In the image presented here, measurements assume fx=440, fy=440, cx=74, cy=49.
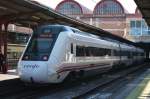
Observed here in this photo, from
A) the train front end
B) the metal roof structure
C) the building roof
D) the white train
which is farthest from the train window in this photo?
the building roof

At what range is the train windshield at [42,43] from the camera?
18516 mm

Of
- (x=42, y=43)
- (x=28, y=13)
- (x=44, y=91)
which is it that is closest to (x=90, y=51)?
(x=28, y=13)

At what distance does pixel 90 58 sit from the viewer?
24.3 meters

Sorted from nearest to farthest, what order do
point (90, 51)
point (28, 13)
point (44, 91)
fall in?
point (44, 91) < point (90, 51) < point (28, 13)

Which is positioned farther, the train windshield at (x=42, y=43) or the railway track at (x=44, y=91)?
the train windshield at (x=42, y=43)

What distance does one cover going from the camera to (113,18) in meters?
92.9

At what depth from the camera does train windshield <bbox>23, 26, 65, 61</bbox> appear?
18516mm

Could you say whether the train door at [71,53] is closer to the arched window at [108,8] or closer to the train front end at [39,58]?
the train front end at [39,58]

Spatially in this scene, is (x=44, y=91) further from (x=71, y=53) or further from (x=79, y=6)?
(x=79, y=6)

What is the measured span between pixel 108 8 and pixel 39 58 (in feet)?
267

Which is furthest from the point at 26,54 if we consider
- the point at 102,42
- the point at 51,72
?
the point at 102,42

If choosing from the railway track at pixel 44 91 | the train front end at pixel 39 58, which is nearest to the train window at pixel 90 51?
the railway track at pixel 44 91

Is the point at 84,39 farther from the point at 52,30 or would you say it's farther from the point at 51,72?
the point at 51,72

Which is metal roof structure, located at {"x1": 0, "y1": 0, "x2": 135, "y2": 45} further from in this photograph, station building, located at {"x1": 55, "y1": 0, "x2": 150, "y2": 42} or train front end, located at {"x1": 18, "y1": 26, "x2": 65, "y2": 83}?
station building, located at {"x1": 55, "y1": 0, "x2": 150, "y2": 42}
